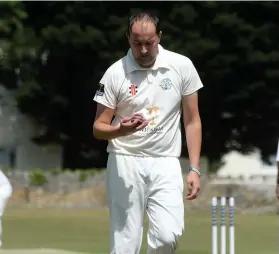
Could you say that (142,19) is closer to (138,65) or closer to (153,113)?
(138,65)

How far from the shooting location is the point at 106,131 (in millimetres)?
5602

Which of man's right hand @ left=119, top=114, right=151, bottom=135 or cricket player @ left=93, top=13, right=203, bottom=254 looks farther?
cricket player @ left=93, top=13, right=203, bottom=254

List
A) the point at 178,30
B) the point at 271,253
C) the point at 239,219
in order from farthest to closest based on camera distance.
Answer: the point at 178,30 → the point at 239,219 → the point at 271,253

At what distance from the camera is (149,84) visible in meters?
5.68

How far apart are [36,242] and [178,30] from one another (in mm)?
10970

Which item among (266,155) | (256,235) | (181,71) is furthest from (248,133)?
(181,71)

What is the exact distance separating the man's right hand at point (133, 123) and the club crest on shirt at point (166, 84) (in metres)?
0.38

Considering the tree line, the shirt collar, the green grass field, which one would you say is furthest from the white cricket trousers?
the tree line

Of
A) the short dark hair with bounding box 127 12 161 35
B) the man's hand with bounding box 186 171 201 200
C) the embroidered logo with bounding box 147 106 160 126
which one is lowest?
the man's hand with bounding box 186 171 201 200

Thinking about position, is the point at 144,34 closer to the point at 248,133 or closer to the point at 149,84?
the point at 149,84

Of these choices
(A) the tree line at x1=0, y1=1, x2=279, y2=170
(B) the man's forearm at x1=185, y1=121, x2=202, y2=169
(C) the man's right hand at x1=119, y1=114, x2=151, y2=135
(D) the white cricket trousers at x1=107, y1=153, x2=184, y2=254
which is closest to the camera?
(C) the man's right hand at x1=119, y1=114, x2=151, y2=135

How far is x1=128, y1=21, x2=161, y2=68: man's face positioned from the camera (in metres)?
5.49

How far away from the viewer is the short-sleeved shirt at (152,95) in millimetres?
5664

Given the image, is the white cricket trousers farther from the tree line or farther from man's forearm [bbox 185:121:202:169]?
the tree line
